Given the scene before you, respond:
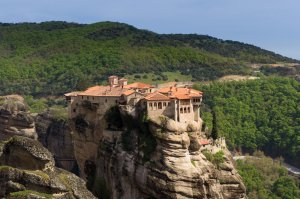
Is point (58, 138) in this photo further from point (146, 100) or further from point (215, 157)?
point (215, 157)

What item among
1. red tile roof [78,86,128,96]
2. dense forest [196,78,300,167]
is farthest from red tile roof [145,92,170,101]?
dense forest [196,78,300,167]

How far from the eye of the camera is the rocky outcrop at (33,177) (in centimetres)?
2219

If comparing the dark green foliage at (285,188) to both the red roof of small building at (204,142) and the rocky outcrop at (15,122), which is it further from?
the rocky outcrop at (15,122)

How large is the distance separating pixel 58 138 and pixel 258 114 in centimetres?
7095

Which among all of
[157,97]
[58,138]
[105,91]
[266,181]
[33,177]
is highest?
[157,97]

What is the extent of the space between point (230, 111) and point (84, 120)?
71.1m

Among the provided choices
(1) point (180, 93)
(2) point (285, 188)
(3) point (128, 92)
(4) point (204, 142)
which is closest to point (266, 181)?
(2) point (285, 188)

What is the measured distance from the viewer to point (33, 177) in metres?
22.6

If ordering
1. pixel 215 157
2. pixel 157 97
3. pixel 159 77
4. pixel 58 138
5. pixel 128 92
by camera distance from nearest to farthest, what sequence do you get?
pixel 157 97 < pixel 215 157 < pixel 128 92 < pixel 58 138 < pixel 159 77

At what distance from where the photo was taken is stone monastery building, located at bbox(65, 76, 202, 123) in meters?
60.9

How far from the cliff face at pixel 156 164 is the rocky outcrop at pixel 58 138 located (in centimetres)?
1363

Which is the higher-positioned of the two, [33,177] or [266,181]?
[33,177]

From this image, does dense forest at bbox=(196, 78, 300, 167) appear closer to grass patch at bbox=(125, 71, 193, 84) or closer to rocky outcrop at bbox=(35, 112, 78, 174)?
grass patch at bbox=(125, 71, 193, 84)

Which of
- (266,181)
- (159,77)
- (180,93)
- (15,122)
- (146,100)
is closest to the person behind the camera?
(146,100)
